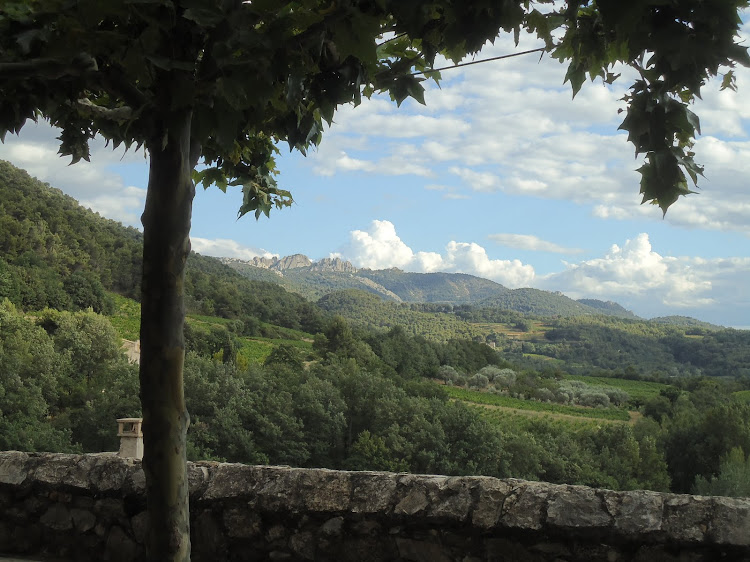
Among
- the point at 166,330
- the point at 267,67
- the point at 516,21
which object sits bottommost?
the point at 166,330

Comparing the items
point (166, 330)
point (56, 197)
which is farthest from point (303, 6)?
point (56, 197)

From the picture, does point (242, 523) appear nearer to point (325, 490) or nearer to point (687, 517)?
point (325, 490)

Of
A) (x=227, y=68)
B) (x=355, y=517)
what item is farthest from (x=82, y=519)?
(x=227, y=68)

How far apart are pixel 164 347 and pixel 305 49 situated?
3.85ft

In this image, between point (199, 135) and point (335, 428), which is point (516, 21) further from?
point (335, 428)

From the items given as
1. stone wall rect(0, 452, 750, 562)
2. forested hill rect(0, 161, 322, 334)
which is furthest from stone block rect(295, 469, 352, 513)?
forested hill rect(0, 161, 322, 334)

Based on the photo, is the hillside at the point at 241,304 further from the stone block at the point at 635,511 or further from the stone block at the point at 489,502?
the stone block at the point at 635,511

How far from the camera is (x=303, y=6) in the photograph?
76.3 inches

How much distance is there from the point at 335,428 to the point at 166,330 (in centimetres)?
5210

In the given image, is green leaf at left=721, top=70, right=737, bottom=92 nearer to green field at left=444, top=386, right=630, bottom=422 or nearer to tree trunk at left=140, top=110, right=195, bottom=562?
tree trunk at left=140, top=110, right=195, bottom=562

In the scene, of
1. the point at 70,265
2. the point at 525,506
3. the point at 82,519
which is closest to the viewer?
the point at 525,506

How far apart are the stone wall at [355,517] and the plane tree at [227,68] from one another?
87 centimetres

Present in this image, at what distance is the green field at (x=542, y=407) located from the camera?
73.1m

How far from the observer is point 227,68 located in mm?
1844
